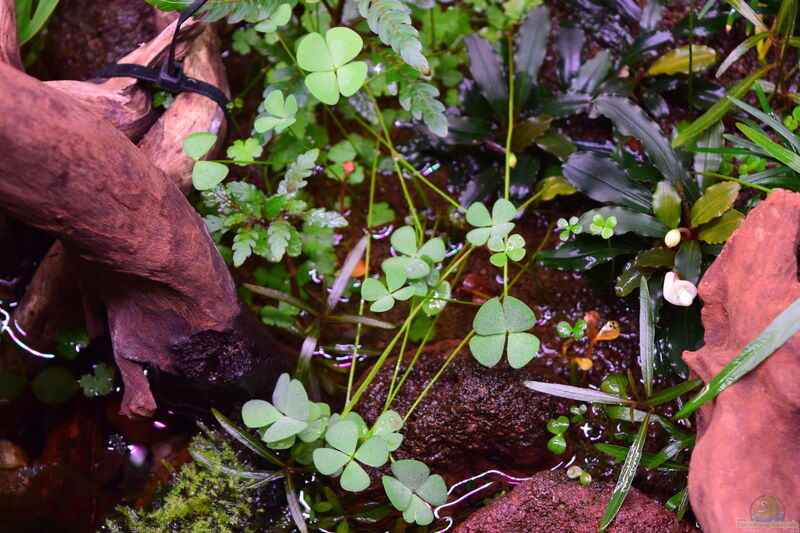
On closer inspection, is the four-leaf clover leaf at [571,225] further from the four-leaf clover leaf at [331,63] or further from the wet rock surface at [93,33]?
the wet rock surface at [93,33]

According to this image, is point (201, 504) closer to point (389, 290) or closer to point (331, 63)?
point (389, 290)

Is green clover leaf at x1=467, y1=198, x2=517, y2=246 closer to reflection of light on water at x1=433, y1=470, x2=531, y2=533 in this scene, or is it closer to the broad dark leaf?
the broad dark leaf

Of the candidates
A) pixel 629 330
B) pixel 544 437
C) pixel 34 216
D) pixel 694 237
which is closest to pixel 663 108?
pixel 694 237


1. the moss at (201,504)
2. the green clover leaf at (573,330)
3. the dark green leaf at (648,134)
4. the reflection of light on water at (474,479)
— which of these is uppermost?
the dark green leaf at (648,134)

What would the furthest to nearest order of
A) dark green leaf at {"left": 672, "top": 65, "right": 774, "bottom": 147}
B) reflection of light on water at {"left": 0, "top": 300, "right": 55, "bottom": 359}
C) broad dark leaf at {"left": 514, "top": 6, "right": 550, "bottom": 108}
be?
1. broad dark leaf at {"left": 514, "top": 6, "right": 550, "bottom": 108}
2. reflection of light on water at {"left": 0, "top": 300, "right": 55, "bottom": 359}
3. dark green leaf at {"left": 672, "top": 65, "right": 774, "bottom": 147}

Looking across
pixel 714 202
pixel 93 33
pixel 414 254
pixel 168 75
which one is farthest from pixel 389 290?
pixel 93 33

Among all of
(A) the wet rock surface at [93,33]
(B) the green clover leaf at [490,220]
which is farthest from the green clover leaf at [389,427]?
(A) the wet rock surface at [93,33]

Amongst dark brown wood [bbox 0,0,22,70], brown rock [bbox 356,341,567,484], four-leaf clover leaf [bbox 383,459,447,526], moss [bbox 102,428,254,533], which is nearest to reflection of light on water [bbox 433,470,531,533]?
brown rock [bbox 356,341,567,484]
